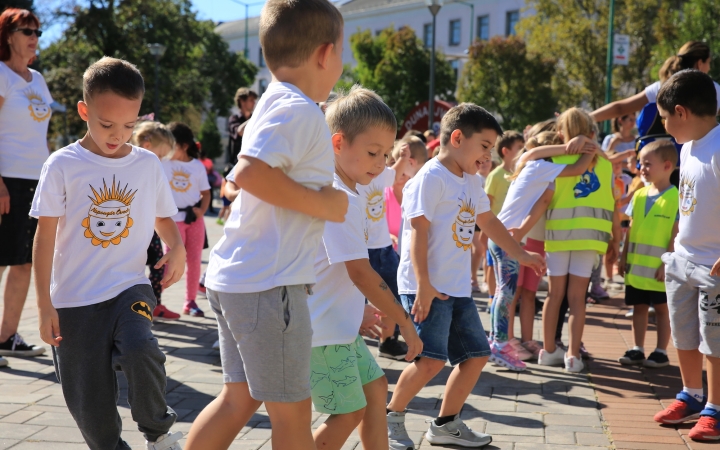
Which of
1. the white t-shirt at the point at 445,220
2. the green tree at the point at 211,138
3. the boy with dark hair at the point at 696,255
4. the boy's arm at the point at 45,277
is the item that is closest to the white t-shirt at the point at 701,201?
the boy with dark hair at the point at 696,255

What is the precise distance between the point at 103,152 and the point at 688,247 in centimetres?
307

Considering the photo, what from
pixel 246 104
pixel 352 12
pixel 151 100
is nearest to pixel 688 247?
pixel 246 104

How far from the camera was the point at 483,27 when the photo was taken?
56125 millimetres

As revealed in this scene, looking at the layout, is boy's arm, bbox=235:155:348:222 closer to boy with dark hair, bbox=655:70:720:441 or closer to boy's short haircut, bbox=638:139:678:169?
boy with dark hair, bbox=655:70:720:441

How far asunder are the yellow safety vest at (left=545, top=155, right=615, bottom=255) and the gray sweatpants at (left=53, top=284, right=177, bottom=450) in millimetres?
3546

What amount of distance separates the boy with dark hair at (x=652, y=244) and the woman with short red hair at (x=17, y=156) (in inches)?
176

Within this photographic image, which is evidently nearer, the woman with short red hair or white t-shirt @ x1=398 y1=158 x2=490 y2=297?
white t-shirt @ x1=398 y1=158 x2=490 y2=297

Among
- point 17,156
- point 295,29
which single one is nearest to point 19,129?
point 17,156

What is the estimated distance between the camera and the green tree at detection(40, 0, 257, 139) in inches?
1517

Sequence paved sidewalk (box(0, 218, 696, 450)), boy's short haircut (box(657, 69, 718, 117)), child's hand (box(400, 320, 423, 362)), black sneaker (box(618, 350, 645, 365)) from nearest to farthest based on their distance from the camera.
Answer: child's hand (box(400, 320, 423, 362)), paved sidewalk (box(0, 218, 696, 450)), boy's short haircut (box(657, 69, 718, 117)), black sneaker (box(618, 350, 645, 365))

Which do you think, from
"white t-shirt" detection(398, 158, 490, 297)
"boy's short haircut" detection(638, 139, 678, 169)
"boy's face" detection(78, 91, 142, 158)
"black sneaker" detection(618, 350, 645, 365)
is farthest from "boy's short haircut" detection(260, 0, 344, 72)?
"black sneaker" detection(618, 350, 645, 365)

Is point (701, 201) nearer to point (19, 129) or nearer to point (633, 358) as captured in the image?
point (633, 358)

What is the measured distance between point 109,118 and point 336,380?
1.39 meters

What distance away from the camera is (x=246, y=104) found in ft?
25.1
